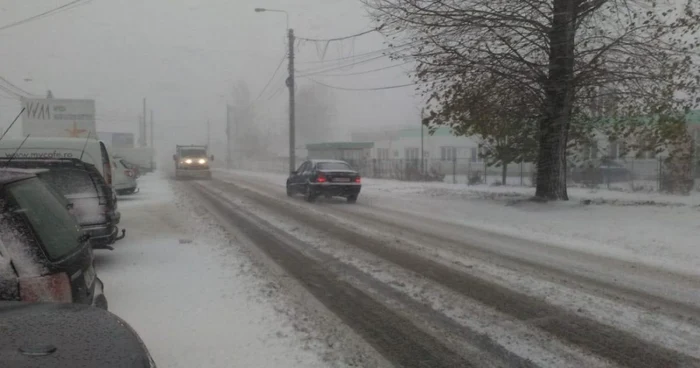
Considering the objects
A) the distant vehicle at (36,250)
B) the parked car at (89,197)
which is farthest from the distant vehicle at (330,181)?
the distant vehicle at (36,250)

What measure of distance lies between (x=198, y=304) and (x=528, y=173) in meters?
34.5

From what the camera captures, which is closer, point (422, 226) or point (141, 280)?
point (141, 280)

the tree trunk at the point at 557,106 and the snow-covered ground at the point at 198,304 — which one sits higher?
the tree trunk at the point at 557,106

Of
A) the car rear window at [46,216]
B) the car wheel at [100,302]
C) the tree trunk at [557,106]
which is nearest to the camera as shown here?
the car rear window at [46,216]

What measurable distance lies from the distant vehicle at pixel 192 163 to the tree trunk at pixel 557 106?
26.9 meters

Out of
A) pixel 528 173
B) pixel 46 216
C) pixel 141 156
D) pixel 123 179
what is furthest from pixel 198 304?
pixel 141 156

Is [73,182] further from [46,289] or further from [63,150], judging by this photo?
[46,289]

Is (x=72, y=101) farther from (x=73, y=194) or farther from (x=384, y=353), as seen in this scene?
(x=384, y=353)

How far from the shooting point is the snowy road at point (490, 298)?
4.55m

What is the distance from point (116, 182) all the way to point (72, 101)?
22.9m

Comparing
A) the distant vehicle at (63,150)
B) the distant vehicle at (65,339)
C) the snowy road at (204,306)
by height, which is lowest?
the snowy road at (204,306)

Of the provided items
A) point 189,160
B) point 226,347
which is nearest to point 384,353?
point 226,347

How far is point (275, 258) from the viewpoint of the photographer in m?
8.55

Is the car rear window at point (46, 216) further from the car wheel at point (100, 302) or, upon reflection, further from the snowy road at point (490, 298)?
the snowy road at point (490, 298)
